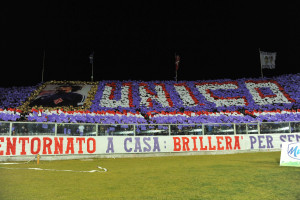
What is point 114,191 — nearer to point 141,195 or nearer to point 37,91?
point 141,195

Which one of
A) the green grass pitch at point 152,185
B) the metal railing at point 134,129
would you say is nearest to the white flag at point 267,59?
the metal railing at point 134,129

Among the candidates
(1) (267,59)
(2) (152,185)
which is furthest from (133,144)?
(1) (267,59)

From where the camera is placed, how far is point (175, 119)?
96.2 ft

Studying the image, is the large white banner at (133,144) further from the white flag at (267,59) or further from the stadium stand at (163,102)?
the white flag at (267,59)

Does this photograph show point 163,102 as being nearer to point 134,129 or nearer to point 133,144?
point 134,129

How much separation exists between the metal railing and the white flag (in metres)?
24.4

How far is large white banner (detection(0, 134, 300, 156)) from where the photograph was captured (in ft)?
50.9

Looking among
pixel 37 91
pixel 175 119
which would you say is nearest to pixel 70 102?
pixel 37 91

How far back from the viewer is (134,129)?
18.0 m

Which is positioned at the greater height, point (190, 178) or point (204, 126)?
point (204, 126)

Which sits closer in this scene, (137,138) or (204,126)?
(137,138)

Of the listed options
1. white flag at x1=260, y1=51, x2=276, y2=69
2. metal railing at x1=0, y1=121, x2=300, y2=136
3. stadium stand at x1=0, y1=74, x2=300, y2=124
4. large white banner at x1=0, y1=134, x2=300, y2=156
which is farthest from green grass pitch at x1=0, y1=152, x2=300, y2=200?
white flag at x1=260, y1=51, x2=276, y2=69

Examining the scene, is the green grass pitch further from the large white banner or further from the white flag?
the white flag

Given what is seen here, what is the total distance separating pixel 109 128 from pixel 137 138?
1823mm
